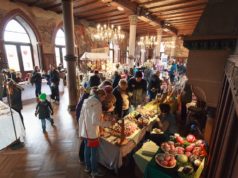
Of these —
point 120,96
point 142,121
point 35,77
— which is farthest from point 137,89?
point 35,77

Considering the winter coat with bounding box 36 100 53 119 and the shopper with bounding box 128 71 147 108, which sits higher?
the shopper with bounding box 128 71 147 108

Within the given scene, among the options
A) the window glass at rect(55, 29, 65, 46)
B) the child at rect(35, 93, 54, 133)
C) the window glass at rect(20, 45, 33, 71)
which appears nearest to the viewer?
the child at rect(35, 93, 54, 133)

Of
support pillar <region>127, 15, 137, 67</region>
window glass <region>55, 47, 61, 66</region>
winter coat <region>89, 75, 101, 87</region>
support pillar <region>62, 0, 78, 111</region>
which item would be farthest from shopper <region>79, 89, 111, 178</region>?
window glass <region>55, 47, 61, 66</region>

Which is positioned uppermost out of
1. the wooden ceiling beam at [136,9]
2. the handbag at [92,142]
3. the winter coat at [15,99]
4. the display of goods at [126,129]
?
the wooden ceiling beam at [136,9]

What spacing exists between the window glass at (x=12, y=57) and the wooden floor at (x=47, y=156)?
4.83 meters

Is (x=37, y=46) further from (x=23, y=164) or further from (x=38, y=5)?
(x=23, y=164)

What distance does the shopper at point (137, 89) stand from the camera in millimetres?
4191

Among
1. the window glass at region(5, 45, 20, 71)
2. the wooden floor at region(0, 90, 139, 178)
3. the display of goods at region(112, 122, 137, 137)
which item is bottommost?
the wooden floor at region(0, 90, 139, 178)

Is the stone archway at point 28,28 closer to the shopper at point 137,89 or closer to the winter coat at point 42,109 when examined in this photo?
the winter coat at point 42,109

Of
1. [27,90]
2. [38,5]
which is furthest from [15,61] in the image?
[38,5]

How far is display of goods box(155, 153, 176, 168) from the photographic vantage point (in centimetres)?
204

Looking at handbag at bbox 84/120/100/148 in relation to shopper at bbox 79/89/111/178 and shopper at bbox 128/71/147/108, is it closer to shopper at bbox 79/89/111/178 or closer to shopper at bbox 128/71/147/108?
shopper at bbox 79/89/111/178

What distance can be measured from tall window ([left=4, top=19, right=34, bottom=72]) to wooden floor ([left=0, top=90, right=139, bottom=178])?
497cm

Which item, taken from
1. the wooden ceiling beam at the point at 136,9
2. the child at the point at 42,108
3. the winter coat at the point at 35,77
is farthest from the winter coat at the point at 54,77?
the wooden ceiling beam at the point at 136,9
